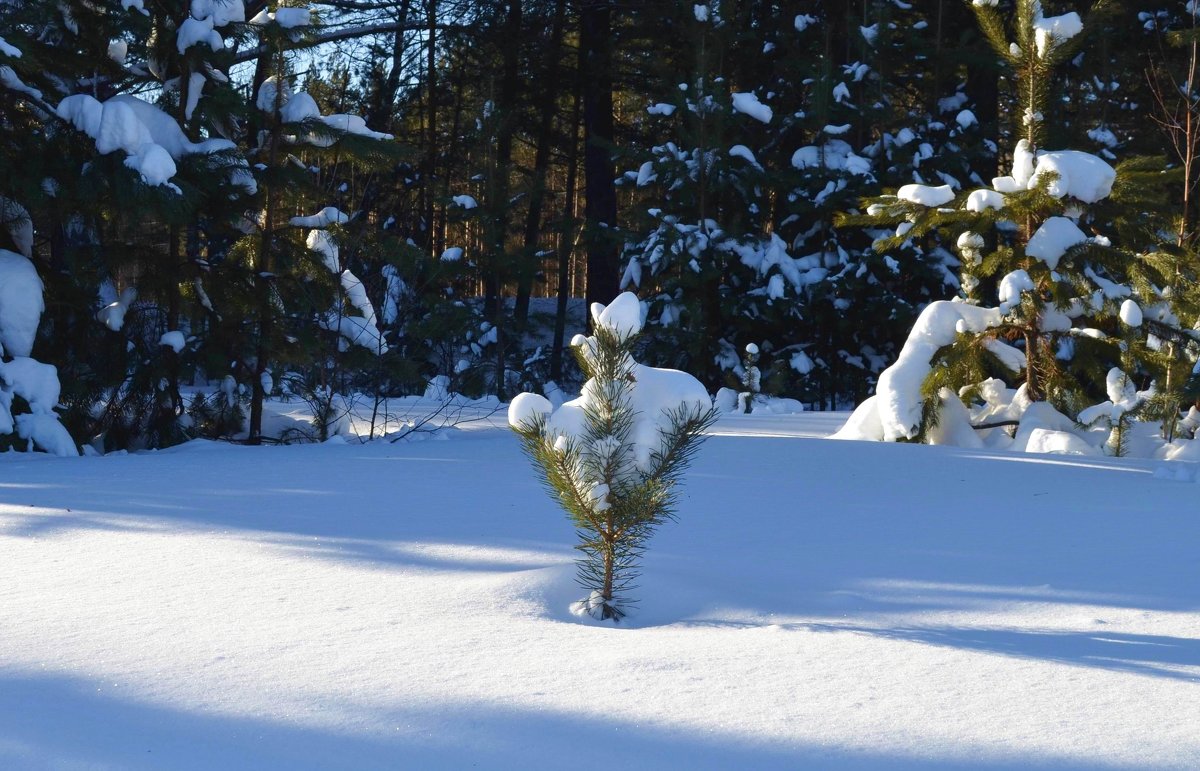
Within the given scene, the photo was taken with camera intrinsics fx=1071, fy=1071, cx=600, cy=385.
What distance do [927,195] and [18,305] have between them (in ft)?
20.0

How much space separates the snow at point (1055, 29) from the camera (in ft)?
23.4

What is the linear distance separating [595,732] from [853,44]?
44.9 feet

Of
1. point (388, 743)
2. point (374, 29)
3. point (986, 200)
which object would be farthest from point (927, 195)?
point (374, 29)

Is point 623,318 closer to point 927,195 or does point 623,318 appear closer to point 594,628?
point 594,628

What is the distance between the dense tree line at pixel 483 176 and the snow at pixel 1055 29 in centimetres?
142

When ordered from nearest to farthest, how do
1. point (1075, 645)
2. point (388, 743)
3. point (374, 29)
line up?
point (388, 743) < point (1075, 645) < point (374, 29)

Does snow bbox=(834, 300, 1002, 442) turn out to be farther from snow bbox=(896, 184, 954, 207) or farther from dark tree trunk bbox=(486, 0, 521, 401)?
dark tree trunk bbox=(486, 0, 521, 401)

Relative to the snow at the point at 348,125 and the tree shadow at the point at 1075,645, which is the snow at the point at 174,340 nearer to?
the snow at the point at 348,125

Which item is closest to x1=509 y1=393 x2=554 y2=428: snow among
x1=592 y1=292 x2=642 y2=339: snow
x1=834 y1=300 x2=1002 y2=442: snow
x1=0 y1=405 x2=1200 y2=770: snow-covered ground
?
x1=592 y1=292 x2=642 y2=339: snow

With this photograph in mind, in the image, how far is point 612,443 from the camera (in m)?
3.30

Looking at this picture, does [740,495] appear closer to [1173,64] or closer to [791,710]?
[791,710]

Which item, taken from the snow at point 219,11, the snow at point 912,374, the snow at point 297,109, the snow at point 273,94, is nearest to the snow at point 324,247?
the snow at point 297,109

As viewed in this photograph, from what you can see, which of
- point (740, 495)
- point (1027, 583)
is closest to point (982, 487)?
point (740, 495)

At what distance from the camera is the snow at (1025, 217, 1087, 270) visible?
698 centimetres
